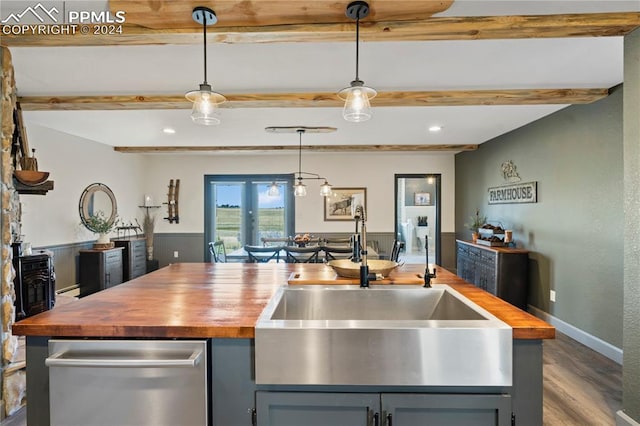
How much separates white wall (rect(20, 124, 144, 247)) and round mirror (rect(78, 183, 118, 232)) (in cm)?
8

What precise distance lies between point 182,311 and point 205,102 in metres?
1.07

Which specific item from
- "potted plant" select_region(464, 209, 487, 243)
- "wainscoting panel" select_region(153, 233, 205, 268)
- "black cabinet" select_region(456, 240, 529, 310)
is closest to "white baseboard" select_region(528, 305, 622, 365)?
"black cabinet" select_region(456, 240, 529, 310)

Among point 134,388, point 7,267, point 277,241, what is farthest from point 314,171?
point 134,388

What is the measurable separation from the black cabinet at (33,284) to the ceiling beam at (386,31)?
226 centimetres

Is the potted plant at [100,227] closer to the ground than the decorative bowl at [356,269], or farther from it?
farther from it

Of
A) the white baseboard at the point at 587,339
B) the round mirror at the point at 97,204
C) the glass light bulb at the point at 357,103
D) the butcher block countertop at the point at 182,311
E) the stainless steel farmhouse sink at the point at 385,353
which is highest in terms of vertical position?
the glass light bulb at the point at 357,103

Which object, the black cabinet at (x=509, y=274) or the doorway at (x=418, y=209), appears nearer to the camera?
the black cabinet at (x=509, y=274)

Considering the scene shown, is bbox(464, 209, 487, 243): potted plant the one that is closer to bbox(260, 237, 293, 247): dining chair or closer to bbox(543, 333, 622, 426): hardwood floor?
bbox(543, 333, 622, 426): hardwood floor

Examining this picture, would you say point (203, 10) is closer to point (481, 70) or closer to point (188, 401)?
point (188, 401)

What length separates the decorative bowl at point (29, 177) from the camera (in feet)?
9.38

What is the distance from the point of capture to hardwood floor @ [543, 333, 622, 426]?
2143mm

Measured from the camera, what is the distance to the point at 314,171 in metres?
6.52

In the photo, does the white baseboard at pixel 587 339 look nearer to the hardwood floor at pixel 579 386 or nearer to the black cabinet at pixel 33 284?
the hardwood floor at pixel 579 386

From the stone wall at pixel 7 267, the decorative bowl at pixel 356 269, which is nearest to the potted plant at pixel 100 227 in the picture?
the stone wall at pixel 7 267
